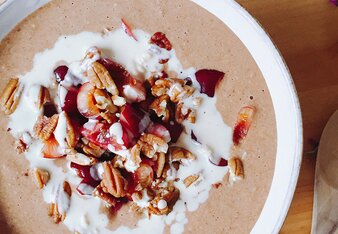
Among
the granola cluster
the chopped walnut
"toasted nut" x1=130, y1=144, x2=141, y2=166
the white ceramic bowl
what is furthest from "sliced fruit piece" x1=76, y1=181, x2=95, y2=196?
the white ceramic bowl

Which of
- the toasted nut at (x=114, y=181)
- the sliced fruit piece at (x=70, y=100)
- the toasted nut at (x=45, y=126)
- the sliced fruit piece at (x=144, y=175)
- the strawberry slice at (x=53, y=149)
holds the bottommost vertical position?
the sliced fruit piece at (x=144, y=175)

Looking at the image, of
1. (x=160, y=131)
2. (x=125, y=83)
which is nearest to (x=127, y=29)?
(x=125, y=83)

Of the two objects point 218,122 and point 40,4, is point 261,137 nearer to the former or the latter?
point 218,122

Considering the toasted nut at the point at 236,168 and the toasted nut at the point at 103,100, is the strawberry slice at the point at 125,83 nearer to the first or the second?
the toasted nut at the point at 103,100

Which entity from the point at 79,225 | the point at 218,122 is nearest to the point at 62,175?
the point at 79,225

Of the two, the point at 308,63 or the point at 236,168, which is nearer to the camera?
the point at 236,168

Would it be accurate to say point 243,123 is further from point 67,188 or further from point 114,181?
point 67,188

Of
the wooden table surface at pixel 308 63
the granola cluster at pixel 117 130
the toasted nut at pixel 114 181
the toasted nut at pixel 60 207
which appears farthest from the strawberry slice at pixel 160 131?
the wooden table surface at pixel 308 63
